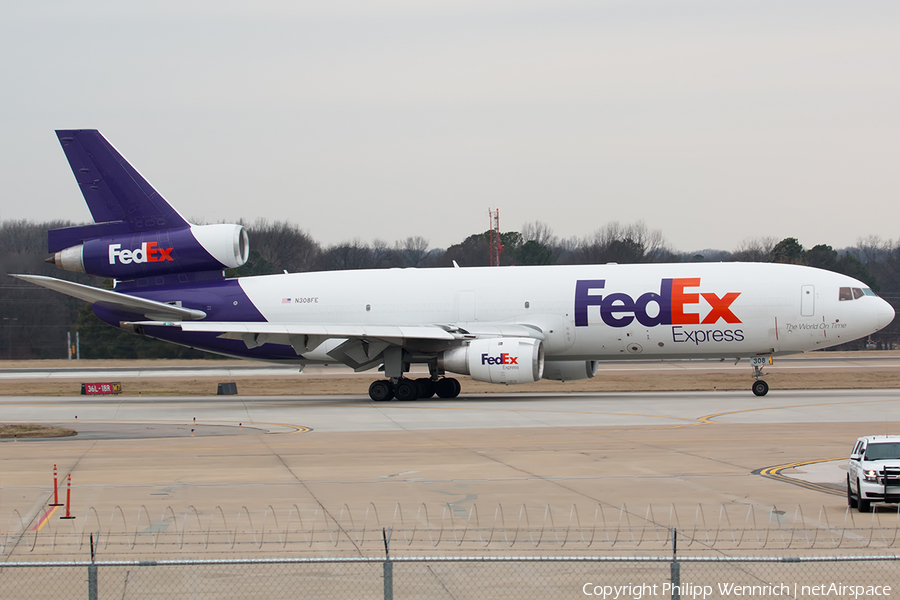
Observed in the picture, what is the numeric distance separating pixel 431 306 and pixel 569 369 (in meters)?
6.67

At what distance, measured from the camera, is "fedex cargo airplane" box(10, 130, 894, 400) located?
37219 mm

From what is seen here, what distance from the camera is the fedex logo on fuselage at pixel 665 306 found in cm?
3738

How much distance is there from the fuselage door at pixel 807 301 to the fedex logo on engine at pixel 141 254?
86.8 feet

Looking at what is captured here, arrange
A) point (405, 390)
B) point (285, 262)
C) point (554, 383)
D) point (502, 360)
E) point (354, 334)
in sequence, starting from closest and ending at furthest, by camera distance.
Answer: point (502, 360), point (354, 334), point (405, 390), point (554, 383), point (285, 262)

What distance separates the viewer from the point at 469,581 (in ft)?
36.2

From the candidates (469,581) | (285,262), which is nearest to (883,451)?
(469,581)

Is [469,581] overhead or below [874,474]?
below

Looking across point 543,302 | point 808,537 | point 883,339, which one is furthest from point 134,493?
point 883,339

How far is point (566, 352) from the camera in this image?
39094 millimetres

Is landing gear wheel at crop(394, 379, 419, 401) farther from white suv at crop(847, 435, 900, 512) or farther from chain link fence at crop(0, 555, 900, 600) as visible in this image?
chain link fence at crop(0, 555, 900, 600)

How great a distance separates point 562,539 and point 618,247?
9367cm

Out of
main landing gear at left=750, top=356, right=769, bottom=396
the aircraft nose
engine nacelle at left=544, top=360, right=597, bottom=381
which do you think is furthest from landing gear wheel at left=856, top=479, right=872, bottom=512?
engine nacelle at left=544, top=360, right=597, bottom=381

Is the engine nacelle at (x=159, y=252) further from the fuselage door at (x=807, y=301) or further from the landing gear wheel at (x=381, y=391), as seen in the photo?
the fuselage door at (x=807, y=301)

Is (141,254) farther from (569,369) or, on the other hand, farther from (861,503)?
(861,503)
